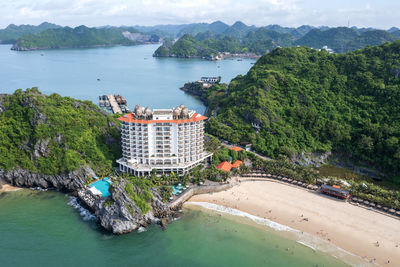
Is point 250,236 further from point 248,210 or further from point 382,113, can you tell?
point 382,113

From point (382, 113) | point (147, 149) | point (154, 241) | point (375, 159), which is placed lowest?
point (154, 241)

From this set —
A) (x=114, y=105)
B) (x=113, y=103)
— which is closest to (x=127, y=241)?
(x=114, y=105)

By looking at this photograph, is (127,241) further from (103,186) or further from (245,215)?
(245,215)

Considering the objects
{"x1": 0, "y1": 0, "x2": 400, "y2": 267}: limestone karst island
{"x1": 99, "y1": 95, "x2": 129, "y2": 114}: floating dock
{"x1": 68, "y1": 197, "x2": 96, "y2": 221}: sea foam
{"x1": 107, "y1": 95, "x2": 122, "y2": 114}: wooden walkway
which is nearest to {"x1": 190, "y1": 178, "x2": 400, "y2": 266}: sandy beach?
{"x1": 0, "y1": 0, "x2": 400, "y2": 267}: limestone karst island

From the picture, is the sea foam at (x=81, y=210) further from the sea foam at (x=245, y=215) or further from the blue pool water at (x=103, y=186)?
the sea foam at (x=245, y=215)

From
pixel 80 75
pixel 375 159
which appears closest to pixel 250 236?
pixel 375 159

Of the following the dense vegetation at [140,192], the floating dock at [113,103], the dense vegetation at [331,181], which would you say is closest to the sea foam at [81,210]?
the dense vegetation at [140,192]
